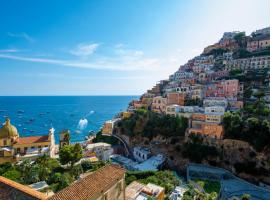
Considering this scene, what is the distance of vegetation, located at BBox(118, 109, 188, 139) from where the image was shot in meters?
49.4

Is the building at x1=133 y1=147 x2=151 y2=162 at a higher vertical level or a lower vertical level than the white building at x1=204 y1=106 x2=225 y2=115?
lower

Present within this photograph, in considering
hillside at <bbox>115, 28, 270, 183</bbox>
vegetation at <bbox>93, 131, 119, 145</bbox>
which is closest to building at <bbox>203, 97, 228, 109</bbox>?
hillside at <bbox>115, 28, 270, 183</bbox>

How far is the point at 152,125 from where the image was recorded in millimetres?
53812

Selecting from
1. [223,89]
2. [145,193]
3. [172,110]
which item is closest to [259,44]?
[223,89]

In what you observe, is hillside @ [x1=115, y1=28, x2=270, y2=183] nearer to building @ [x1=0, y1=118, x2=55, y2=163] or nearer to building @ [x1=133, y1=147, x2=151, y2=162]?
building @ [x1=133, y1=147, x2=151, y2=162]

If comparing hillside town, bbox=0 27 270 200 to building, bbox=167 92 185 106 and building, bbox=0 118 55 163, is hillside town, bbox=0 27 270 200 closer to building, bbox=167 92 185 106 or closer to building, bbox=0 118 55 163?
building, bbox=0 118 55 163


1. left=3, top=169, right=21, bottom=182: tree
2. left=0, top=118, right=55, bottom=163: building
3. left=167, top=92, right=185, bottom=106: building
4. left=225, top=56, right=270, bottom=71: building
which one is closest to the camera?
left=3, top=169, right=21, bottom=182: tree

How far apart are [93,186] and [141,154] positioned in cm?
3666

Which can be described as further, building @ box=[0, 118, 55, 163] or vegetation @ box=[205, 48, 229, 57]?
vegetation @ box=[205, 48, 229, 57]

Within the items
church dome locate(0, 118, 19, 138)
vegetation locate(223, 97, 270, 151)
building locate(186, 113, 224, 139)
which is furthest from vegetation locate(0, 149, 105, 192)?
vegetation locate(223, 97, 270, 151)

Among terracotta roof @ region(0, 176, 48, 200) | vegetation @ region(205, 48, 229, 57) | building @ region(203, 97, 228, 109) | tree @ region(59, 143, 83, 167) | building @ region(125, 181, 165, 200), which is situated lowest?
building @ region(125, 181, 165, 200)

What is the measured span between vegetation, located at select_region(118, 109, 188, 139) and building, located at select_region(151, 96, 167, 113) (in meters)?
3.31

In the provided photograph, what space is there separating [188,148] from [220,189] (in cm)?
1348

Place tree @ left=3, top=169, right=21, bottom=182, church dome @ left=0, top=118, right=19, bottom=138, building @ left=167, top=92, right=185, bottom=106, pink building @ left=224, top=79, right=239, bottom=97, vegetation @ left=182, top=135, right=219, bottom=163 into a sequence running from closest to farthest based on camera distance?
tree @ left=3, top=169, right=21, bottom=182, church dome @ left=0, top=118, right=19, bottom=138, vegetation @ left=182, top=135, right=219, bottom=163, pink building @ left=224, top=79, right=239, bottom=97, building @ left=167, top=92, right=185, bottom=106
